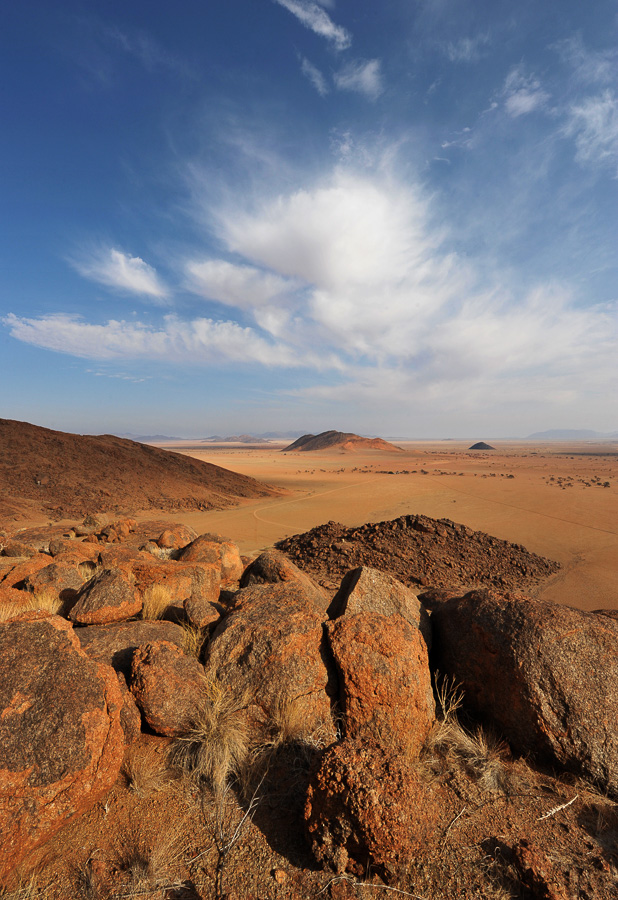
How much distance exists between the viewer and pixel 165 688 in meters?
3.37

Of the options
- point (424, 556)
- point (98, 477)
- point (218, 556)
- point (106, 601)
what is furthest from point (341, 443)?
point (106, 601)

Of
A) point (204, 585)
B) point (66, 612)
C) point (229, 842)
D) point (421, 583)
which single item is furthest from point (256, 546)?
point (229, 842)

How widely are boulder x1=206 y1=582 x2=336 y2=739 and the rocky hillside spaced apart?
612 centimetres

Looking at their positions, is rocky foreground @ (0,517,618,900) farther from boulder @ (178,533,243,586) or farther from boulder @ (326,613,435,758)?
boulder @ (178,533,243,586)

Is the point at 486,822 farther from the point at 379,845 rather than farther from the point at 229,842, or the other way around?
the point at 229,842

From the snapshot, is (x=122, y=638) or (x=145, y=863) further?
(x=122, y=638)

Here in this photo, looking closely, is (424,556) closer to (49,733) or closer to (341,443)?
(49,733)

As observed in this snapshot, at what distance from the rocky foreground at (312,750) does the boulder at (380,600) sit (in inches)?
1.0

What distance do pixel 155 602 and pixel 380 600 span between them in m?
2.84

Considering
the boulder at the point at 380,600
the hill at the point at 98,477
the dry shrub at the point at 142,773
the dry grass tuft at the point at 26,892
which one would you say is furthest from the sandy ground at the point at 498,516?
the dry grass tuft at the point at 26,892

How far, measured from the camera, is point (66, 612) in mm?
5184

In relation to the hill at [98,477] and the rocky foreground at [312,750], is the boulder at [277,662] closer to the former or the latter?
the rocky foreground at [312,750]

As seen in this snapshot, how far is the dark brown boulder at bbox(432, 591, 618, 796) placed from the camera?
3.22 meters

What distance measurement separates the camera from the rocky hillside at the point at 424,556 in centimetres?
1053
